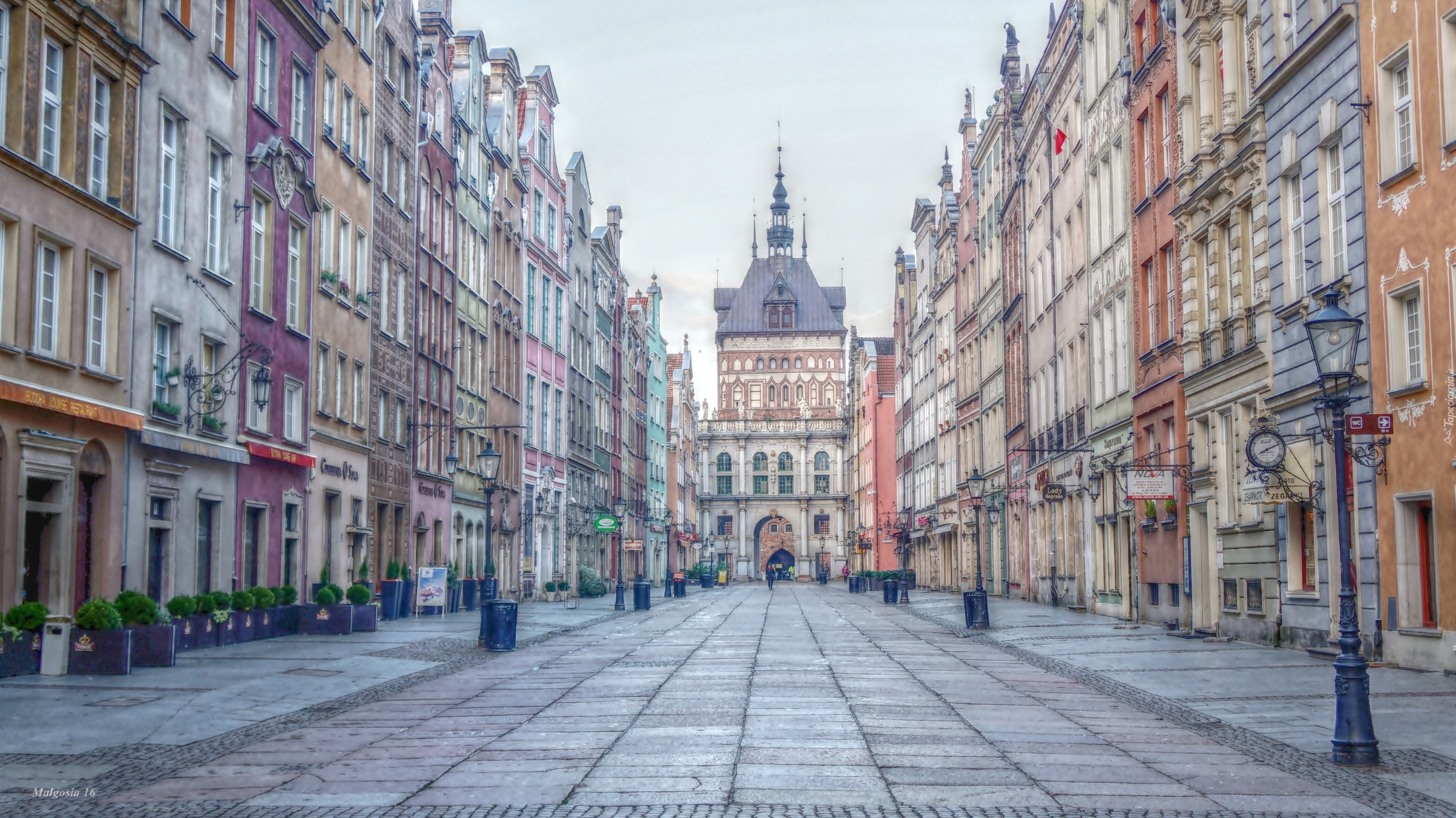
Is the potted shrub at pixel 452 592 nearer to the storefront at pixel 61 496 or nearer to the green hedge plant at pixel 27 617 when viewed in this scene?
the storefront at pixel 61 496

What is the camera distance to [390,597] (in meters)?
36.2

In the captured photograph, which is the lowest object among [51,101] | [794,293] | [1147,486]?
[1147,486]

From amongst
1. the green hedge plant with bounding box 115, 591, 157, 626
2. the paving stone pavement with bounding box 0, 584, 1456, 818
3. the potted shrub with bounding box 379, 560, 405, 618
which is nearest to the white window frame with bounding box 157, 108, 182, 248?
the green hedge plant with bounding box 115, 591, 157, 626

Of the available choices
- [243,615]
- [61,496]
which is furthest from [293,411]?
[61,496]

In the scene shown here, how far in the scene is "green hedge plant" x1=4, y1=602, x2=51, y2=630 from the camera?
1795 cm

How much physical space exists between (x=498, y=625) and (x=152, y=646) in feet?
22.5

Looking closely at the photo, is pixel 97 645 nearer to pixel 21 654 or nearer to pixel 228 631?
pixel 21 654

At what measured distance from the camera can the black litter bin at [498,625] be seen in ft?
83.3

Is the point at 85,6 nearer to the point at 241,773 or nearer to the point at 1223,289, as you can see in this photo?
the point at 241,773

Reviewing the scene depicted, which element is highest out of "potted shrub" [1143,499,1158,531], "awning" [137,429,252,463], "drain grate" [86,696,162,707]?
"awning" [137,429,252,463]

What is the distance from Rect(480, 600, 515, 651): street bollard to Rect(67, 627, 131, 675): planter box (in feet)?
25.9

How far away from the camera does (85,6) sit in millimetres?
20703

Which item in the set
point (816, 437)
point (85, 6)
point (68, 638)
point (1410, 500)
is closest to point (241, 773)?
point (68, 638)

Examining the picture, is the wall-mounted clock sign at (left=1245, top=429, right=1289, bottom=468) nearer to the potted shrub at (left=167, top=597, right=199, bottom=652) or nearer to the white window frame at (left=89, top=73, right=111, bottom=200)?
the potted shrub at (left=167, top=597, right=199, bottom=652)
